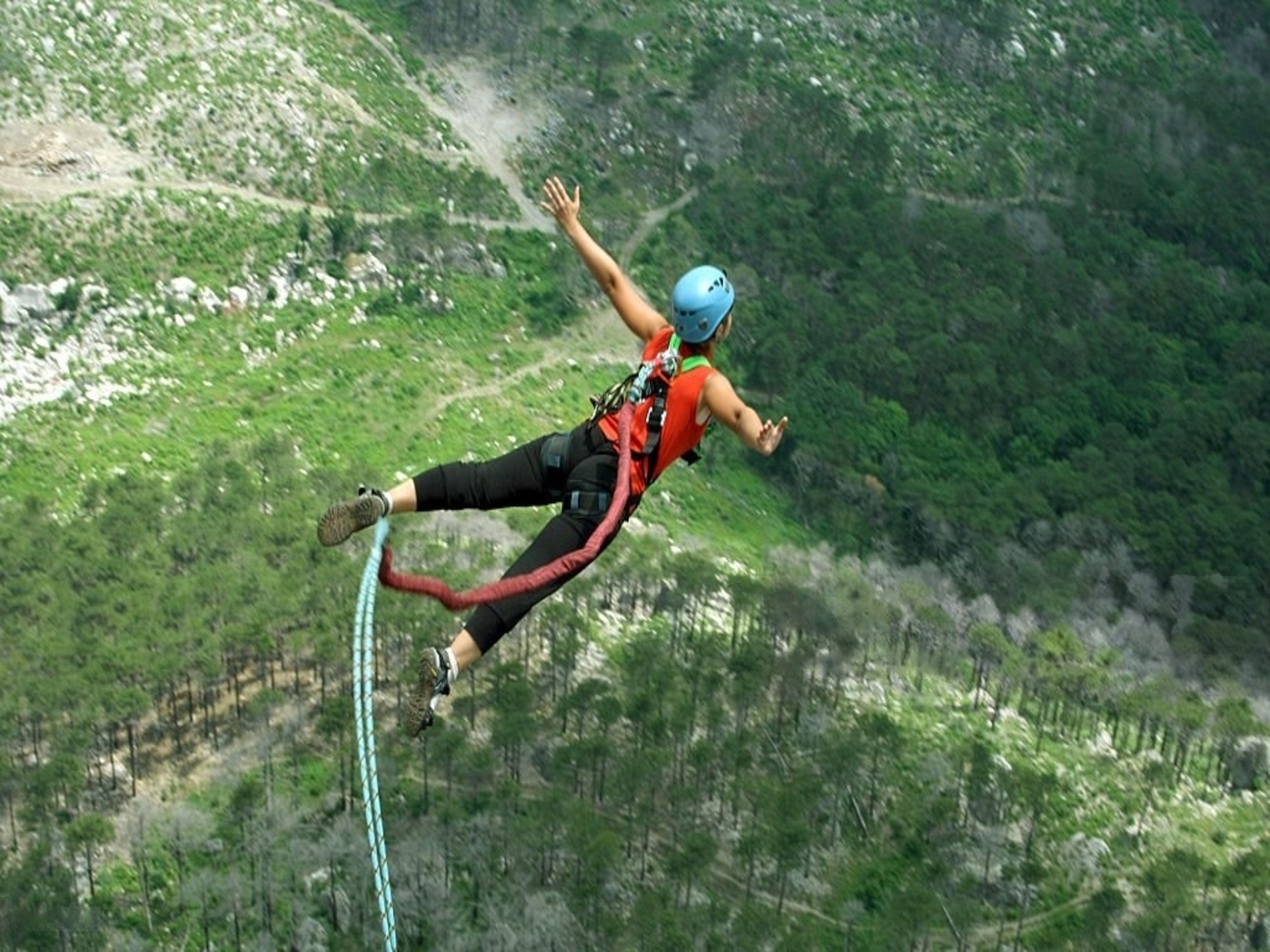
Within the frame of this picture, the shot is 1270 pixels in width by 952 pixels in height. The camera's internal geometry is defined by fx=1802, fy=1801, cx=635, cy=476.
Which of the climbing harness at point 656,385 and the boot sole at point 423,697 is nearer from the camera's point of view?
the boot sole at point 423,697

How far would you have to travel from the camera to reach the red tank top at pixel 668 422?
1463 cm

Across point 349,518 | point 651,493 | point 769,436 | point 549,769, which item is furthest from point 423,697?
point 651,493

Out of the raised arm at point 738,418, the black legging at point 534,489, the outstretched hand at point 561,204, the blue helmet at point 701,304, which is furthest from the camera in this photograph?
the outstretched hand at point 561,204

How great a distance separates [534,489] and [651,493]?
155 ft

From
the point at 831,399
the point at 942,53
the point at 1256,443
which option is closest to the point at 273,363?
the point at 831,399

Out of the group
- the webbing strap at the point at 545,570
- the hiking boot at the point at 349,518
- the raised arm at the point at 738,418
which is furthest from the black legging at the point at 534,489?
the raised arm at the point at 738,418

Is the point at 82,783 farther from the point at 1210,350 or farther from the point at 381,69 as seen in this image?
the point at 1210,350

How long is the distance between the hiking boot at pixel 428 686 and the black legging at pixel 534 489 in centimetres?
65

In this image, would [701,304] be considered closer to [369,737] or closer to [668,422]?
[668,422]

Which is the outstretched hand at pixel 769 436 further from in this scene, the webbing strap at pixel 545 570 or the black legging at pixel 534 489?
the black legging at pixel 534 489

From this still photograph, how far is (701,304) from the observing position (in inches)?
565

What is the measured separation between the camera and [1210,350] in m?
92.0

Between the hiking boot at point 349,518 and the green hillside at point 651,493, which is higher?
the hiking boot at point 349,518

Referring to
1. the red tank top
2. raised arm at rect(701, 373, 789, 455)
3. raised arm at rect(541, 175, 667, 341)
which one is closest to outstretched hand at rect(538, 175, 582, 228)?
raised arm at rect(541, 175, 667, 341)
